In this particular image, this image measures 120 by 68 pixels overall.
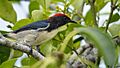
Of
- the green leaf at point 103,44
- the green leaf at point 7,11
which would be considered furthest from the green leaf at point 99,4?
the green leaf at point 103,44

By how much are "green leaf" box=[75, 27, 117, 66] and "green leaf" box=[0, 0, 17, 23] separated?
2.18 ft

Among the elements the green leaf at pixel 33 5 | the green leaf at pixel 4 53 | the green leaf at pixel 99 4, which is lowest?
the green leaf at pixel 4 53

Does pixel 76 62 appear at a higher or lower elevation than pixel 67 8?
lower

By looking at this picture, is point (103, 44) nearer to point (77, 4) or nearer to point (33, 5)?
point (77, 4)

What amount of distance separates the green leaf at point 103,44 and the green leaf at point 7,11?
0.66m

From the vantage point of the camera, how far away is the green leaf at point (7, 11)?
1.12 m

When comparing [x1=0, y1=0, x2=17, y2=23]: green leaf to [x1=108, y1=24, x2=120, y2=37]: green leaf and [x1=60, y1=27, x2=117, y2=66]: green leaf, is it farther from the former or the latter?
[x1=60, y1=27, x2=117, y2=66]: green leaf

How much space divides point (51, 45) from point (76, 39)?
0.47ft

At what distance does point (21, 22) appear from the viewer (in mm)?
1132

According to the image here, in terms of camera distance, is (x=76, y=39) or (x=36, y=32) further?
(x=36, y=32)

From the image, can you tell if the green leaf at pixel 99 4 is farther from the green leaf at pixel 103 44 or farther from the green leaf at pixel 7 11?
the green leaf at pixel 103 44

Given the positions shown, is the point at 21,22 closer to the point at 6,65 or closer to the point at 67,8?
the point at 67,8

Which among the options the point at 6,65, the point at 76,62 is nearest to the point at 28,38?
the point at 76,62

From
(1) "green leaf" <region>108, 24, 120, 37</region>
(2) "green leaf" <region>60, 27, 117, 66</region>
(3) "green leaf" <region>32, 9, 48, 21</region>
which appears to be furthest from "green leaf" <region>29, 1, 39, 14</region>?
(2) "green leaf" <region>60, 27, 117, 66</region>
